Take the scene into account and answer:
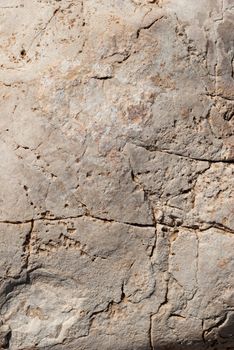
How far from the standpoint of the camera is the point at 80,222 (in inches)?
76.1

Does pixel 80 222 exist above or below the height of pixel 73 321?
above

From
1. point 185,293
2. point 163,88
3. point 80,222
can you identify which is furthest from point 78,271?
point 163,88

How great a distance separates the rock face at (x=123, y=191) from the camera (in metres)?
1.94

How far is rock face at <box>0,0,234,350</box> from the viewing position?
194 centimetres

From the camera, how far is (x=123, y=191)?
1.94 metres

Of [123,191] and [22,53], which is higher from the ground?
[22,53]

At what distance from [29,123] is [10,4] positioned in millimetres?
381

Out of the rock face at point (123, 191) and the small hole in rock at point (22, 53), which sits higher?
the small hole in rock at point (22, 53)

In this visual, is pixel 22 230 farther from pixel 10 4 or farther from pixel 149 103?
pixel 10 4

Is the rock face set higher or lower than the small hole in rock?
lower

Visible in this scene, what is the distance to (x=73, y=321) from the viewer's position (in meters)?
1.94

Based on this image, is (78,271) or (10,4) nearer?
(78,271)

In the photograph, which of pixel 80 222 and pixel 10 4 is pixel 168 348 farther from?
pixel 10 4

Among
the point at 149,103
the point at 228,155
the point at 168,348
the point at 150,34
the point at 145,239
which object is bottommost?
the point at 168,348
